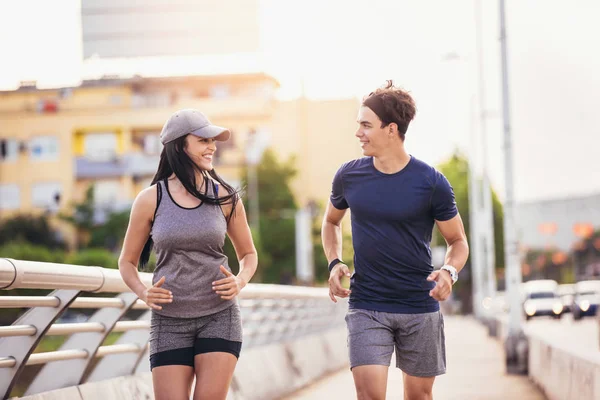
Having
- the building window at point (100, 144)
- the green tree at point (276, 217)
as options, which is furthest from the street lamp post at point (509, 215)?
the building window at point (100, 144)

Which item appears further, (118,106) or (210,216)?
(118,106)

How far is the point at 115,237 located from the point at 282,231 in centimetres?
1032

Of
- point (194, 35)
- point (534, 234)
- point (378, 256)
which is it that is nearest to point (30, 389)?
point (378, 256)

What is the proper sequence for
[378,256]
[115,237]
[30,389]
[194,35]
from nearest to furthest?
[378,256]
[30,389]
[115,237]
[194,35]

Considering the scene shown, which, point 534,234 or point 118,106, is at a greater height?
point 118,106

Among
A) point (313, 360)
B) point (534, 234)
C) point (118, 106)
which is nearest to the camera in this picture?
point (313, 360)

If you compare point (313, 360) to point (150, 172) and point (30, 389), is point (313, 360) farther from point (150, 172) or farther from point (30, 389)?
point (150, 172)

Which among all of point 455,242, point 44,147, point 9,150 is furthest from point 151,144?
point 455,242

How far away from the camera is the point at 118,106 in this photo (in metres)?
84.1

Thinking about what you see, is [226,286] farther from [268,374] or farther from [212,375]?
[268,374]

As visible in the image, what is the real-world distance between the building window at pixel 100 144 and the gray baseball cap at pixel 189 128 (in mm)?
77619

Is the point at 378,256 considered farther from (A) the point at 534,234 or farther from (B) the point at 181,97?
(A) the point at 534,234

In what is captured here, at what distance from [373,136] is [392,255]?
61 centimetres

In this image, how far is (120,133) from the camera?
279 feet
